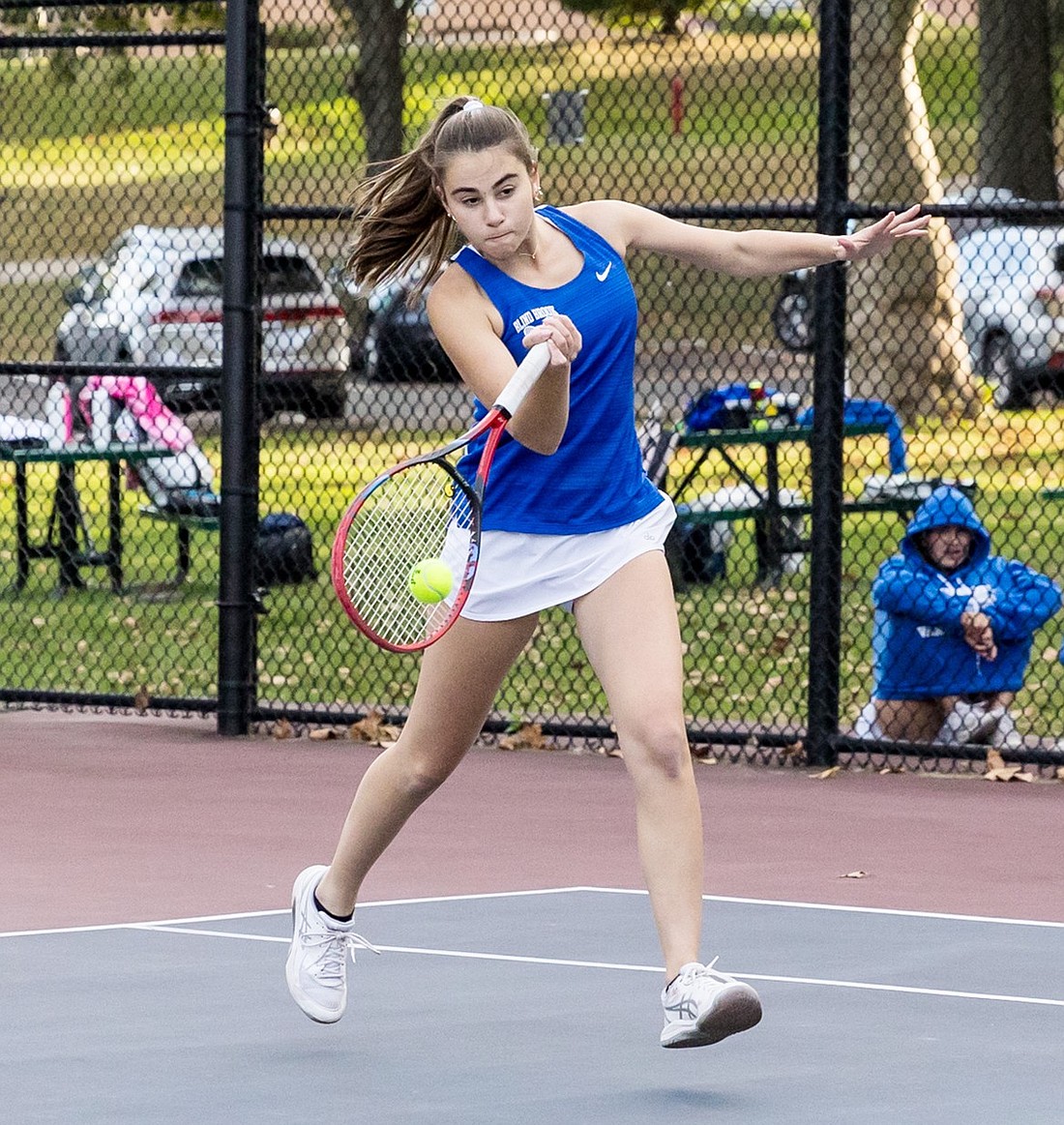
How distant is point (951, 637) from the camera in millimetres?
8453

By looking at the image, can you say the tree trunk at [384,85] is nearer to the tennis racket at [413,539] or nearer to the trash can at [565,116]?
the trash can at [565,116]

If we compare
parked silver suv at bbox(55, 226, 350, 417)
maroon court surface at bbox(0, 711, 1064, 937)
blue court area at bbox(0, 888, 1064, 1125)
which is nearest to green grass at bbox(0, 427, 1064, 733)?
parked silver suv at bbox(55, 226, 350, 417)

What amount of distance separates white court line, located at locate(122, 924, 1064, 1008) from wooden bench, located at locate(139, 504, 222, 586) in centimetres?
566

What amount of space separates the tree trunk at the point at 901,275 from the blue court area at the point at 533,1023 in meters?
8.86

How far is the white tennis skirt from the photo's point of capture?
15.8 ft

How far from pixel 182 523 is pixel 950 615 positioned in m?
4.68

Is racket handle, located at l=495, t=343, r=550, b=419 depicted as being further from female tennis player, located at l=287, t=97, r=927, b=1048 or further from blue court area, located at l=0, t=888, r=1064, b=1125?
blue court area, located at l=0, t=888, r=1064, b=1125

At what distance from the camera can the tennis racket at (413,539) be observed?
4.66 m

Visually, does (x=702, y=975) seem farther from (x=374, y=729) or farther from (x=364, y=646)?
(x=364, y=646)

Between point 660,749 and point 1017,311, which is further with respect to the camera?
point 1017,311

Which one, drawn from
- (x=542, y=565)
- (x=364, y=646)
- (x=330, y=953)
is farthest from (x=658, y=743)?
(x=364, y=646)

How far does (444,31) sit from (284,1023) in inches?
354

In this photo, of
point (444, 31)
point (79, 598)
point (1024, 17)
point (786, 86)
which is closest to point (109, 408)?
point (79, 598)

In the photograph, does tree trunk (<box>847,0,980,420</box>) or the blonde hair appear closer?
the blonde hair
